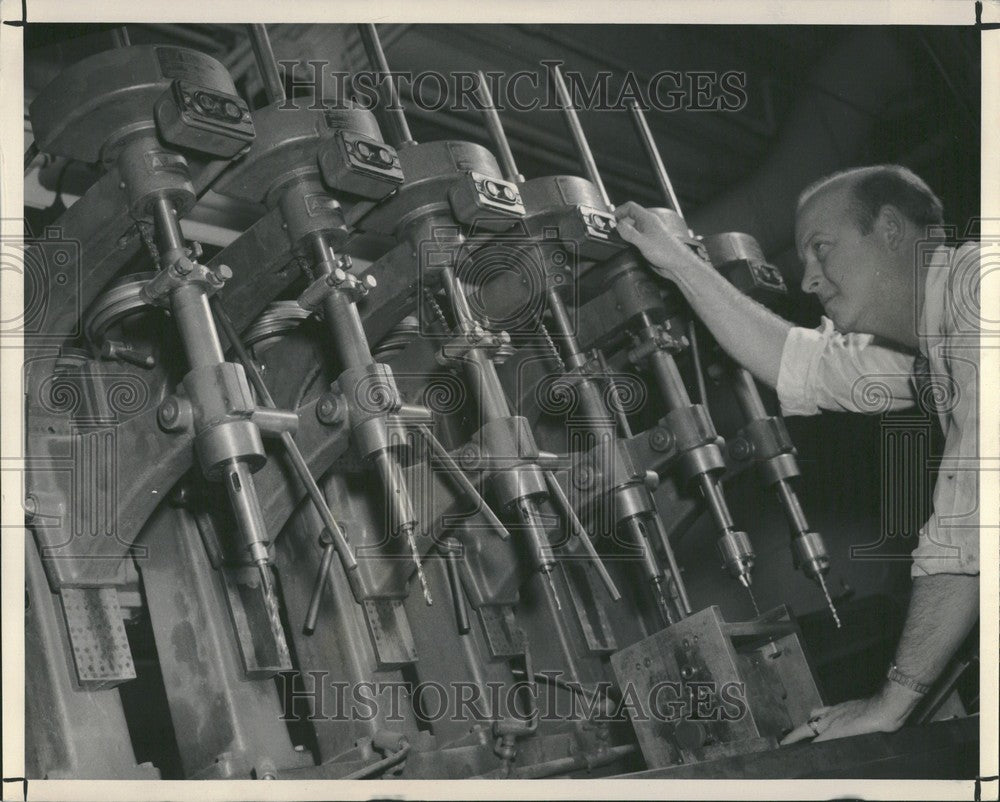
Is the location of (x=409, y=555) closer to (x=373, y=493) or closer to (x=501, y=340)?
(x=373, y=493)

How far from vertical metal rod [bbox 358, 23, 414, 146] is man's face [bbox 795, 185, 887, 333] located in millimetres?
896

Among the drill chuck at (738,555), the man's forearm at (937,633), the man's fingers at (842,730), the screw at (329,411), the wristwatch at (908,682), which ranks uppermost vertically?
the screw at (329,411)

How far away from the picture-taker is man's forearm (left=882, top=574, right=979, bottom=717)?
211cm

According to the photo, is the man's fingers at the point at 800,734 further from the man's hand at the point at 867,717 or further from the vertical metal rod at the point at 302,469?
the vertical metal rod at the point at 302,469

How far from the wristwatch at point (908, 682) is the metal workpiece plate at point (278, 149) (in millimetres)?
1393

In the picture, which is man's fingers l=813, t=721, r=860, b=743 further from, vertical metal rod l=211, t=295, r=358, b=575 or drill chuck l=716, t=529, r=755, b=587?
vertical metal rod l=211, t=295, r=358, b=575

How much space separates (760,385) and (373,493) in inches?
51.0

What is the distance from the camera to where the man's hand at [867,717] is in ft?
6.85

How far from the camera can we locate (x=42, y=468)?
6.09 ft

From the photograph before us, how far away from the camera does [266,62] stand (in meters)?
2.22

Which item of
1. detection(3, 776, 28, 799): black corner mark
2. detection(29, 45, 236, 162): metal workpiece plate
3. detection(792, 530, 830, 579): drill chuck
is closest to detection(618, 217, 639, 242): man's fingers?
detection(792, 530, 830, 579): drill chuck

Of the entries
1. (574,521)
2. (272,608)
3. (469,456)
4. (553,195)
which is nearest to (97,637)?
(272,608)

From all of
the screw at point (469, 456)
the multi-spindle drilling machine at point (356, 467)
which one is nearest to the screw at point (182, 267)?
the multi-spindle drilling machine at point (356, 467)

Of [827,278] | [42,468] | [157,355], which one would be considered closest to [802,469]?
[827,278]
